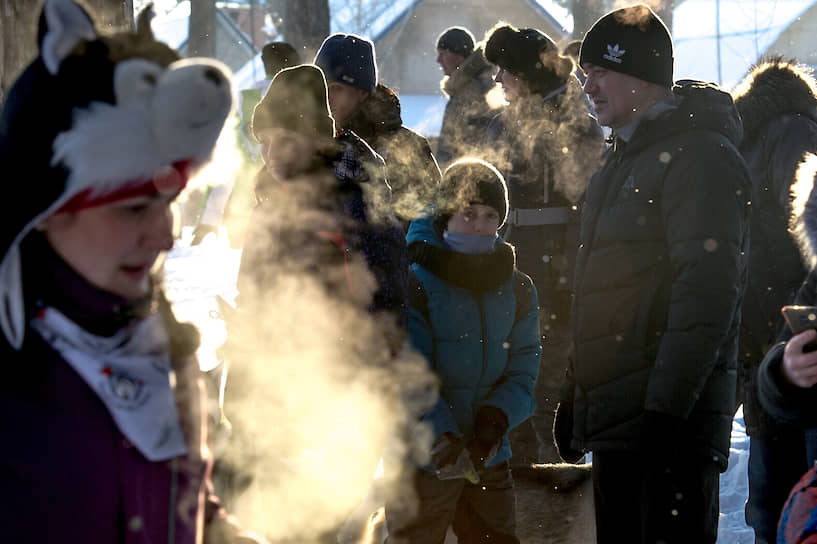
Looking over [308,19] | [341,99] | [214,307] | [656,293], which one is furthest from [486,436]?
[308,19]

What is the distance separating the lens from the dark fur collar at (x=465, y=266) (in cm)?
367

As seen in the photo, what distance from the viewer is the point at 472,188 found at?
3.73 metres

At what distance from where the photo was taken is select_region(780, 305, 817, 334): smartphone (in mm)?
2547

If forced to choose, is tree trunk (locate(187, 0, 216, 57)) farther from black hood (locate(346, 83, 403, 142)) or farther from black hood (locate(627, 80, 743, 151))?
black hood (locate(627, 80, 743, 151))

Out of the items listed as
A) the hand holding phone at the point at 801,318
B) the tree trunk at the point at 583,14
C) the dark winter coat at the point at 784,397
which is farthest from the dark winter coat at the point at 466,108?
the tree trunk at the point at 583,14

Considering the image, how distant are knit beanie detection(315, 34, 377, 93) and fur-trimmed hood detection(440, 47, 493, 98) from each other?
8.59ft

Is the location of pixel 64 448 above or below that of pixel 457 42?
above

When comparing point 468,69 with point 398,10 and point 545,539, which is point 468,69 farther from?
point 398,10

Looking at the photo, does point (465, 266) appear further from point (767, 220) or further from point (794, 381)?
point (767, 220)

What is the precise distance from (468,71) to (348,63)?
9.30 ft

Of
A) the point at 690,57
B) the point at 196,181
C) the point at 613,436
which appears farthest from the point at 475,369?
the point at 690,57

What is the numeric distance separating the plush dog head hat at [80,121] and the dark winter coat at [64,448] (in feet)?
0.19

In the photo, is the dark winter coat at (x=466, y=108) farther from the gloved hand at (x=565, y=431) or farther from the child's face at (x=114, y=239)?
the child's face at (x=114, y=239)

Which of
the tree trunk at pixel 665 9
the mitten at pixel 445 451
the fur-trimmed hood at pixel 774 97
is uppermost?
the fur-trimmed hood at pixel 774 97
